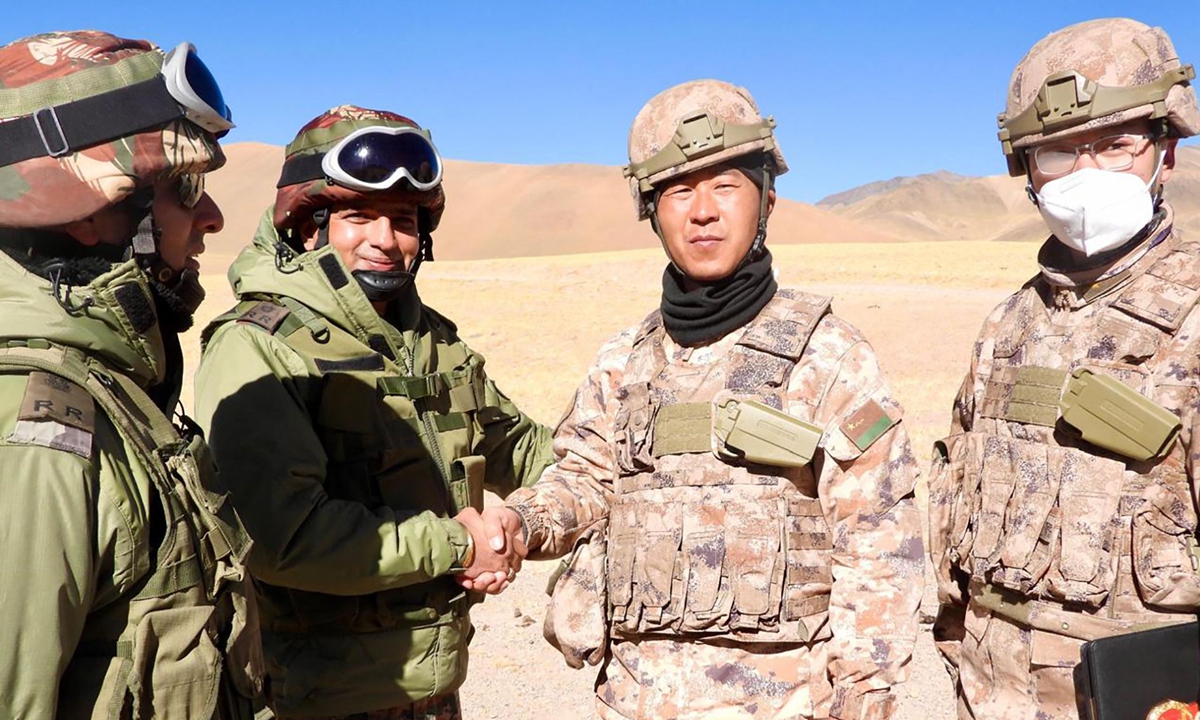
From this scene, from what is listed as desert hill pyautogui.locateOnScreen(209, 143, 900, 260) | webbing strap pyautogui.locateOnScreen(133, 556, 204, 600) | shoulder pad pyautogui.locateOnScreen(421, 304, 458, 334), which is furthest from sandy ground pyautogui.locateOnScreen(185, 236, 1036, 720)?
desert hill pyautogui.locateOnScreen(209, 143, 900, 260)

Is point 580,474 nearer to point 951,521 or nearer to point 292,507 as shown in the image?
point 292,507

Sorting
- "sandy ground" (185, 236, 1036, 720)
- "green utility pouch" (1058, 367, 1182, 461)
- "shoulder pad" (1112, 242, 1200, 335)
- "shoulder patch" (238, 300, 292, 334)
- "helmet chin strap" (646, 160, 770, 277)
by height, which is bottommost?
"sandy ground" (185, 236, 1036, 720)

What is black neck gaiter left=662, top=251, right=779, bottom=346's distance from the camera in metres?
3.31

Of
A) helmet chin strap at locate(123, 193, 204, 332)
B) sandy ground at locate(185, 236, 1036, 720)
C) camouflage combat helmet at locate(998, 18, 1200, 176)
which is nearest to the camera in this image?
helmet chin strap at locate(123, 193, 204, 332)

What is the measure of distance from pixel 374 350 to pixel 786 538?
158 cm

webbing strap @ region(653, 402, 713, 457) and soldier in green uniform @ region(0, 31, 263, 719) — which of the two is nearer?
soldier in green uniform @ region(0, 31, 263, 719)

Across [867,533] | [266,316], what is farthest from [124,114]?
[867,533]

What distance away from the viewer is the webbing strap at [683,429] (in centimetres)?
321

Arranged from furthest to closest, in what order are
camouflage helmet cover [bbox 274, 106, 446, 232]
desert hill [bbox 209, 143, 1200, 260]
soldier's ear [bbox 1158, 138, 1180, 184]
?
desert hill [bbox 209, 143, 1200, 260] → camouflage helmet cover [bbox 274, 106, 446, 232] → soldier's ear [bbox 1158, 138, 1180, 184]

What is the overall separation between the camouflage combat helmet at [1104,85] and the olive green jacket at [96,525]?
2.88 metres

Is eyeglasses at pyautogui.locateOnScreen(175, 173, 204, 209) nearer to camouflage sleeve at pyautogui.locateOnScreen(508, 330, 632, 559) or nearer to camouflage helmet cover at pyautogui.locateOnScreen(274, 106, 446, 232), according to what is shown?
camouflage helmet cover at pyautogui.locateOnScreen(274, 106, 446, 232)

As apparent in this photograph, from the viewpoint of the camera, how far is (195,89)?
2453 mm

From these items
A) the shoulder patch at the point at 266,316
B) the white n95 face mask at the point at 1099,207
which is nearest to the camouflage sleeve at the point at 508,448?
the shoulder patch at the point at 266,316

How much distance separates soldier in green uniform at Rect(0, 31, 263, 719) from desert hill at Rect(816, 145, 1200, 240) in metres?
145
